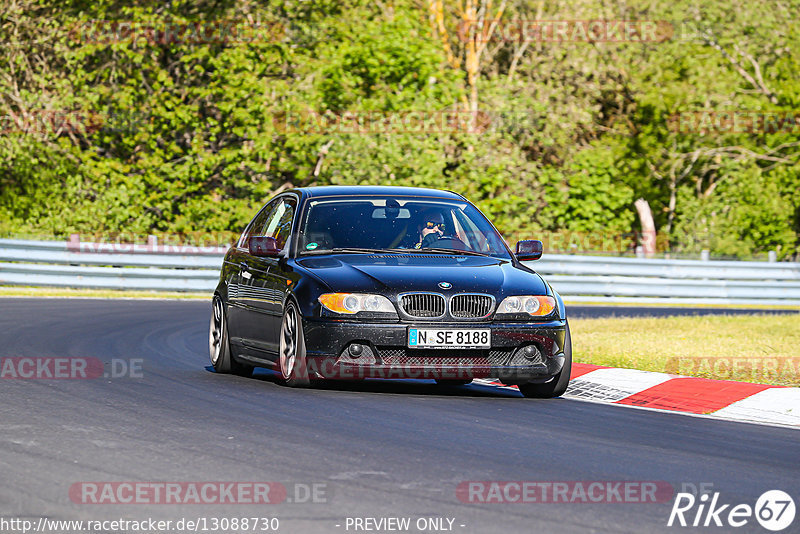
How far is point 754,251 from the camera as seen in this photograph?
3716 cm

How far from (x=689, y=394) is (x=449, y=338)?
6.51ft

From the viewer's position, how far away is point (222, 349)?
11.0 m

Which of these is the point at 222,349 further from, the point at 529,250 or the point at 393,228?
the point at 529,250

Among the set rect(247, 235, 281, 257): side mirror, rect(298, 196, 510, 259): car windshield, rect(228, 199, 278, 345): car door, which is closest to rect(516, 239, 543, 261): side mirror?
rect(298, 196, 510, 259): car windshield

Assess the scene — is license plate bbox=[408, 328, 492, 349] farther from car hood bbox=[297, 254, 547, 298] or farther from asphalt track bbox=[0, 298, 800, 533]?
asphalt track bbox=[0, 298, 800, 533]

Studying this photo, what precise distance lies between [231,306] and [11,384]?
2.14 m

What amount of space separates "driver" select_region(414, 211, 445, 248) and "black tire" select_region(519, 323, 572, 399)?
1.37 meters

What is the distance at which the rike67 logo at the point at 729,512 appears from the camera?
17.9 feet

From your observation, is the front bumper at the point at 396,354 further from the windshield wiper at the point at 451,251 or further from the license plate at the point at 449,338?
the windshield wiper at the point at 451,251

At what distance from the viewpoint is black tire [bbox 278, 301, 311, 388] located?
927cm

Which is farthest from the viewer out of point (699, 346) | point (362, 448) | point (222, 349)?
point (699, 346)

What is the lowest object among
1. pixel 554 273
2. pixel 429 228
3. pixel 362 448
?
pixel 554 273

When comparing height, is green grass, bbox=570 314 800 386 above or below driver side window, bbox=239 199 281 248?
below

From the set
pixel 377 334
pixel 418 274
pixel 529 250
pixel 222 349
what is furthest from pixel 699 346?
pixel 377 334
